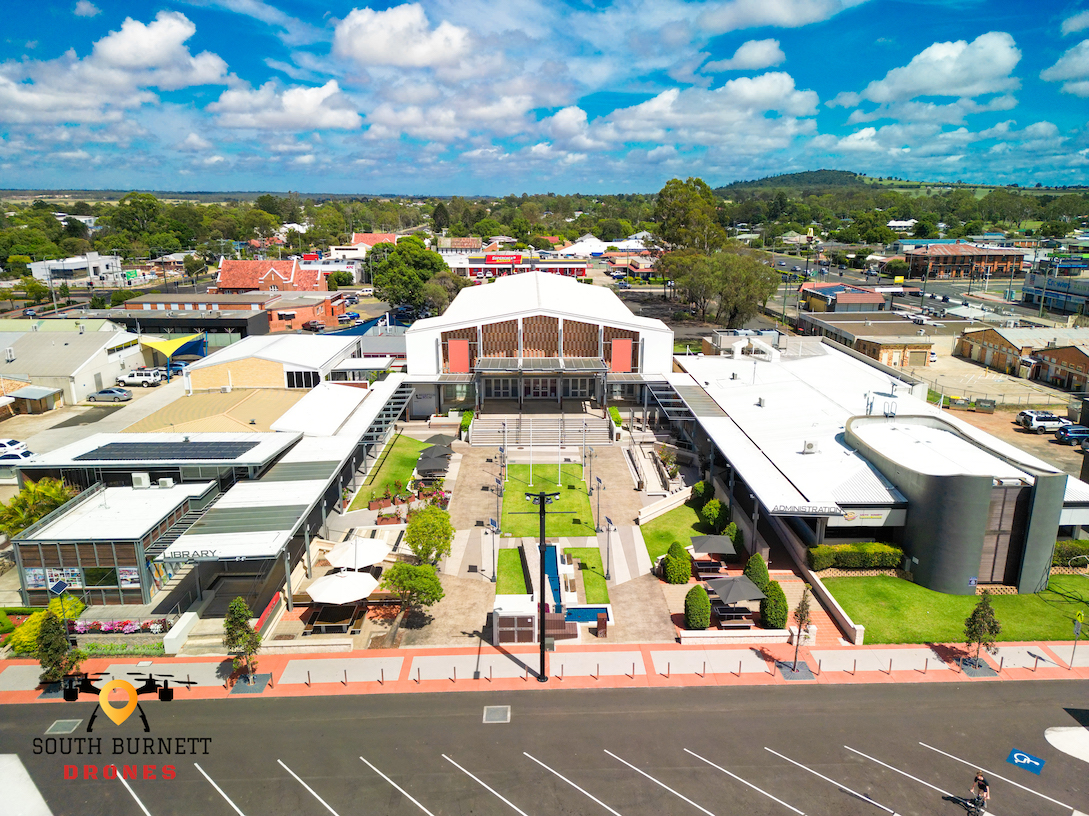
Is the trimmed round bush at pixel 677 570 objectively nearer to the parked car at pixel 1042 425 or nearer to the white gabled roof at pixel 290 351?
the white gabled roof at pixel 290 351

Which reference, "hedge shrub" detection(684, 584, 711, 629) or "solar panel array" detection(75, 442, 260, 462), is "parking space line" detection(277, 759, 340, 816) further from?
"solar panel array" detection(75, 442, 260, 462)

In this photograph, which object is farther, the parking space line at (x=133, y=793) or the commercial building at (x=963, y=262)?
the commercial building at (x=963, y=262)

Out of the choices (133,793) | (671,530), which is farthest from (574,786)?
(671,530)

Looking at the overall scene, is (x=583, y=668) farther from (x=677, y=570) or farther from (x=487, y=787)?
(x=677, y=570)

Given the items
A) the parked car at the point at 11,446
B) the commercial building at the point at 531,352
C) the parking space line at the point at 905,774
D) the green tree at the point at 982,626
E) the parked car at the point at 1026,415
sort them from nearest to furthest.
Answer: the parking space line at the point at 905,774 → the green tree at the point at 982,626 → the parked car at the point at 11,446 → the parked car at the point at 1026,415 → the commercial building at the point at 531,352

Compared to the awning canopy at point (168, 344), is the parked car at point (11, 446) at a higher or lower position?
lower

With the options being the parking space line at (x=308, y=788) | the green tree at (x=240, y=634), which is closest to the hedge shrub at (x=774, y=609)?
the parking space line at (x=308, y=788)
